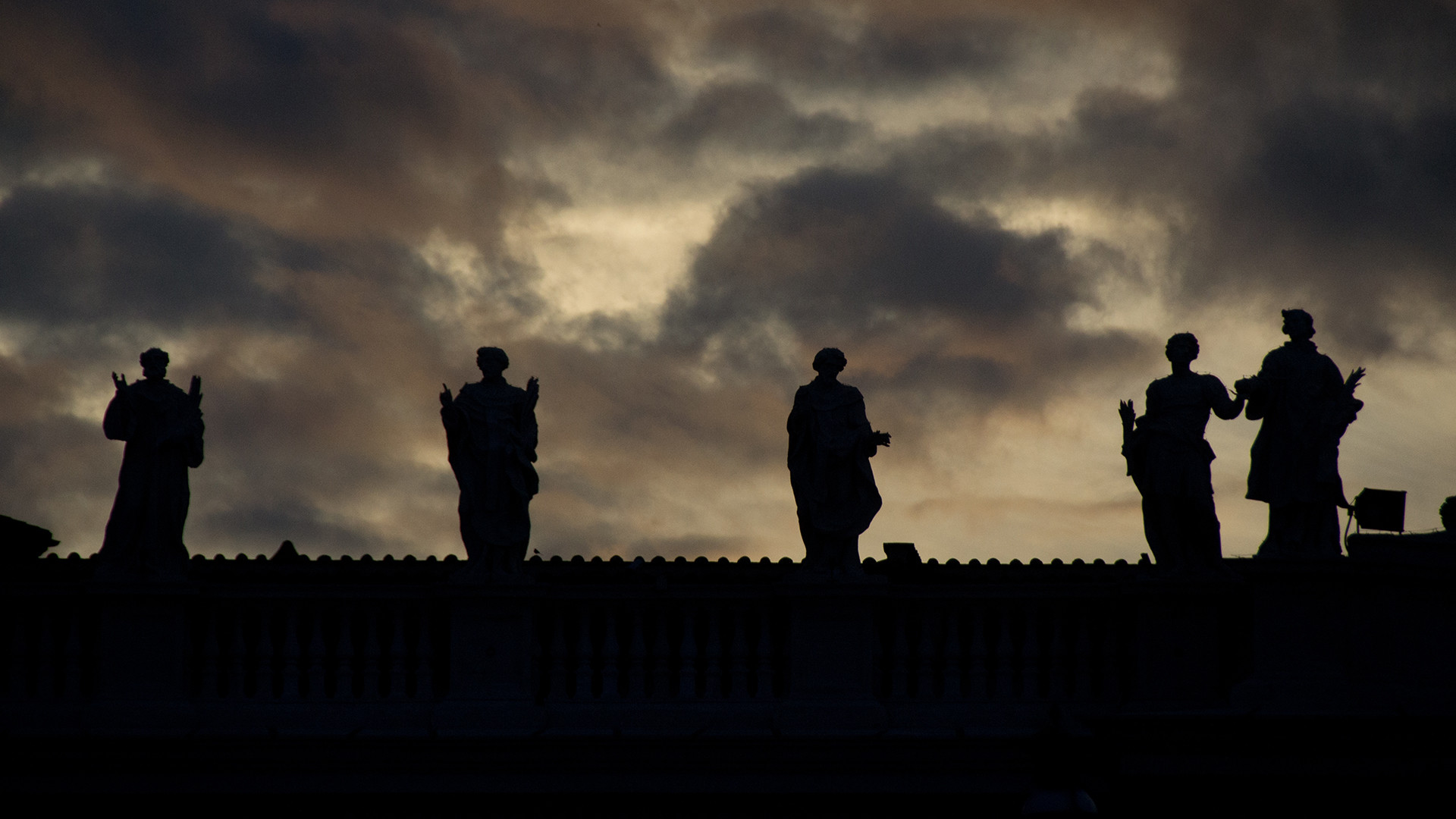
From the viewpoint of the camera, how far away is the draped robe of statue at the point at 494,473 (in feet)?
59.2

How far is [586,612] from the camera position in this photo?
18.2 m

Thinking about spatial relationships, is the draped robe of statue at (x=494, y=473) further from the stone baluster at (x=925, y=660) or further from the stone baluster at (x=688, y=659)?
the stone baluster at (x=925, y=660)

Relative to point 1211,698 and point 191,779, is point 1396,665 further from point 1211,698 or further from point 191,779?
point 191,779

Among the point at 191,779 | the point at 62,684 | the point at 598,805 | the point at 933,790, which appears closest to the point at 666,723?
the point at 598,805

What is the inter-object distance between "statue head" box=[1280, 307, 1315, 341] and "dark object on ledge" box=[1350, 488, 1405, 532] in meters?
1.65

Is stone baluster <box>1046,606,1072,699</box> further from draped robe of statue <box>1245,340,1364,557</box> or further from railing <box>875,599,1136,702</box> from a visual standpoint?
draped robe of statue <box>1245,340,1364,557</box>

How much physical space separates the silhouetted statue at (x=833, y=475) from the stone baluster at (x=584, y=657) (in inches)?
77.5

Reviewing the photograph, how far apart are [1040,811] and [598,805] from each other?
579 cm

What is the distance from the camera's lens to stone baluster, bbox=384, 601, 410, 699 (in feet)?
59.5

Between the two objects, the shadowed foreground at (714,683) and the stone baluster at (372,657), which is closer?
the shadowed foreground at (714,683)

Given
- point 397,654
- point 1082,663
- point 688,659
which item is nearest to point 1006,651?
point 1082,663

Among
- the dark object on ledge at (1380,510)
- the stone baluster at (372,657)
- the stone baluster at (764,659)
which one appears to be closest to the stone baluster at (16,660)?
the stone baluster at (372,657)

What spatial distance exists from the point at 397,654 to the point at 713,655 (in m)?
2.72

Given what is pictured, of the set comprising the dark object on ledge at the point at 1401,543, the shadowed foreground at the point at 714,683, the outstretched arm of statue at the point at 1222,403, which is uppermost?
the outstretched arm of statue at the point at 1222,403
